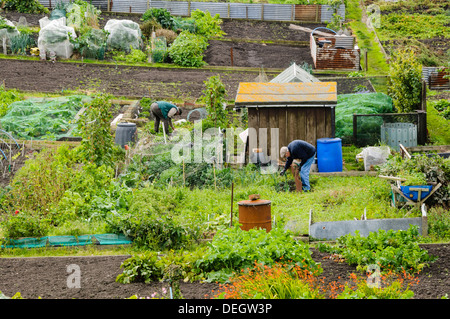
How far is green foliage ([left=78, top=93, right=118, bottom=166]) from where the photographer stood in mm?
14047

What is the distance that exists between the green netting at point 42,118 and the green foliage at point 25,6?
15.2 meters

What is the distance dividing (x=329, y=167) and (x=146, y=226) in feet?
20.7

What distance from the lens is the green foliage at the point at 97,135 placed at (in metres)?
14.0

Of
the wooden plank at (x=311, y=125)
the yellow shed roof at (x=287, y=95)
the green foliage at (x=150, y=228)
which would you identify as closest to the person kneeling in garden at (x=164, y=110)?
the yellow shed roof at (x=287, y=95)

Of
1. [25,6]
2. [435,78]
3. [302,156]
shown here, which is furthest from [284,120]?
[25,6]

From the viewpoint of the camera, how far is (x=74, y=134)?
667 inches

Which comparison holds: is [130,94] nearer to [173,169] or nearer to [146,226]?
[173,169]

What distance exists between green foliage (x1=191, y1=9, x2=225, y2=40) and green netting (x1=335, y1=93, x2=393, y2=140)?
1327cm

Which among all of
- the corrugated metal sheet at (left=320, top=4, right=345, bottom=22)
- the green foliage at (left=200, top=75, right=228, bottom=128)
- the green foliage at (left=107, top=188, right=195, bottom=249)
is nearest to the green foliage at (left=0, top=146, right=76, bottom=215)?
the green foliage at (left=107, top=188, right=195, bottom=249)

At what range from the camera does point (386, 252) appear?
28.0ft

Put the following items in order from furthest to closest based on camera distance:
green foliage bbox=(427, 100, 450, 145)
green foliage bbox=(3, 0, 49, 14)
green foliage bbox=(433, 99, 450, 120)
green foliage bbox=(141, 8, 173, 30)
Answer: green foliage bbox=(3, 0, 49, 14) < green foliage bbox=(141, 8, 173, 30) < green foliage bbox=(433, 99, 450, 120) < green foliage bbox=(427, 100, 450, 145)

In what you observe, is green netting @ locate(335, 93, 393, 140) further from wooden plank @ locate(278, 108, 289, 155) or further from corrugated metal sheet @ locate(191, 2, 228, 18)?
corrugated metal sheet @ locate(191, 2, 228, 18)

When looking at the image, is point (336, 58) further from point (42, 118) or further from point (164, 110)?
point (42, 118)

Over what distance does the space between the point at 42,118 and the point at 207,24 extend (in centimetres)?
1650
